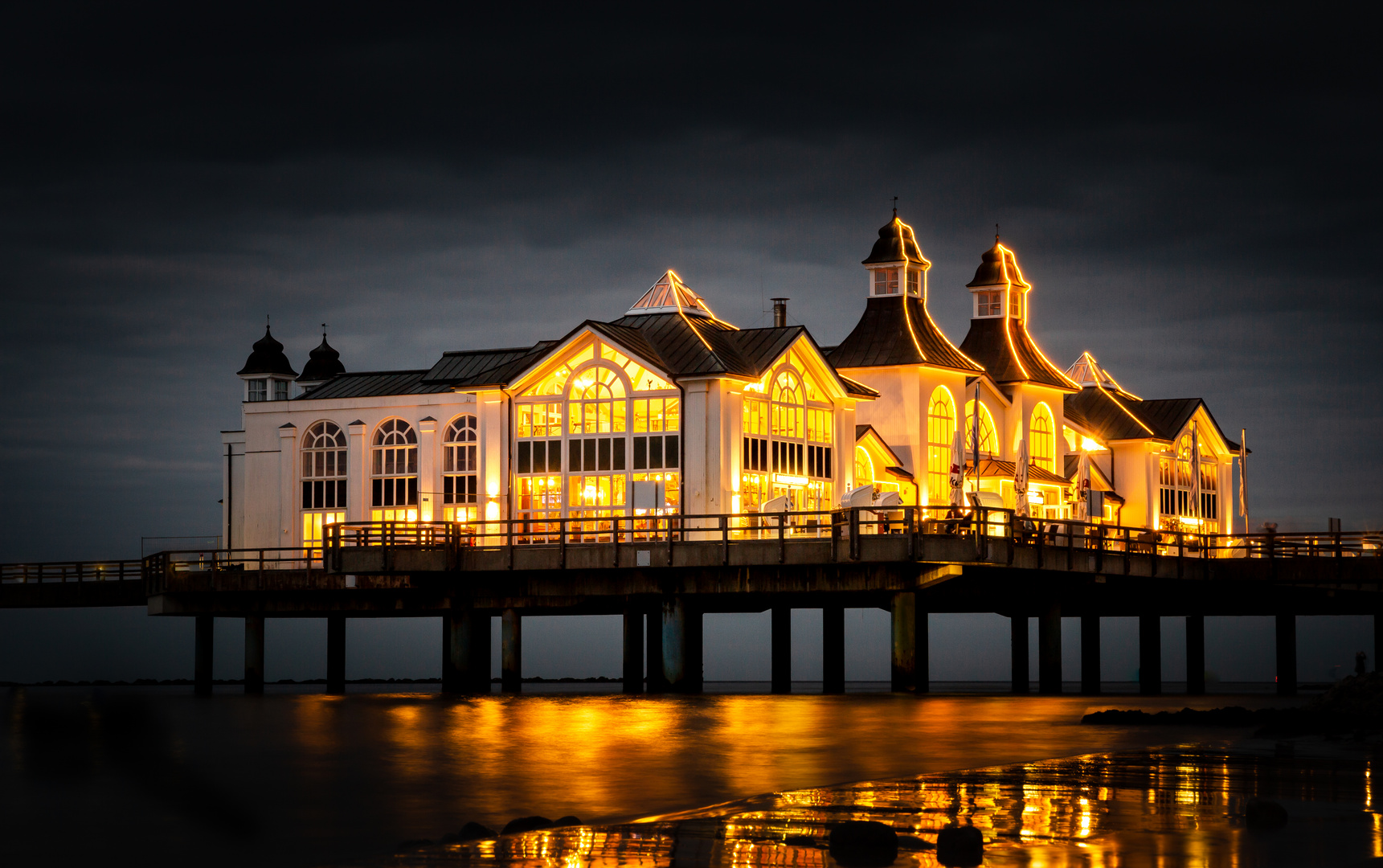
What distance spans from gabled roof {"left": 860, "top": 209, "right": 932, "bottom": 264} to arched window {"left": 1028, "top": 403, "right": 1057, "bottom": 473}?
7679 mm

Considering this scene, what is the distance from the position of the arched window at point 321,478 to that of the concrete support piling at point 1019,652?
21.3m

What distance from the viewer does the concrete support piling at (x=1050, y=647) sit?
4569 cm

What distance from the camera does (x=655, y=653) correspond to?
4609 centimetres

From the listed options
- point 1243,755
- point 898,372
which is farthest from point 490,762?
point 898,372

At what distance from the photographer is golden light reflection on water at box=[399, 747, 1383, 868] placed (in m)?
12.7

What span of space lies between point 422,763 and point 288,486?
35013mm

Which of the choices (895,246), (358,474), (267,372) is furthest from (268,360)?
(895,246)

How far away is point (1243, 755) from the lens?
67.4ft

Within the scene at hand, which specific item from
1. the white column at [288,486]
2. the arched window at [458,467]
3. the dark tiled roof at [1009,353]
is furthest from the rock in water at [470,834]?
the dark tiled roof at [1009,353]

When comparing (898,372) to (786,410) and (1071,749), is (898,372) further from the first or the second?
(1071,749)

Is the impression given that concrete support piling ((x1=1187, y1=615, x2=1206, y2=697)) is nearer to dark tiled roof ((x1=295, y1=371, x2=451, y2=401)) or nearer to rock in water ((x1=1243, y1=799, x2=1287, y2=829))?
dark tiled roof ((x1=295, y1=371, x2=451, y2=401))

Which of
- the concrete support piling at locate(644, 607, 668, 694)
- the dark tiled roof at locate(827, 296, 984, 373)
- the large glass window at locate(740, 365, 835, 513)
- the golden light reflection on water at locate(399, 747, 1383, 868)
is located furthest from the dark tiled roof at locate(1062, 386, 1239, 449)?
the golden light reflection on water at locate(399, 747, 1383, 868)

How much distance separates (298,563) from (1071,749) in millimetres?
37991

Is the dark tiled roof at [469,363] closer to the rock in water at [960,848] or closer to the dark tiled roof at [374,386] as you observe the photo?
the dark tiled roof at [374,386]
